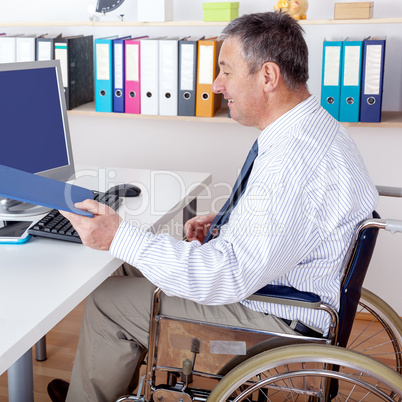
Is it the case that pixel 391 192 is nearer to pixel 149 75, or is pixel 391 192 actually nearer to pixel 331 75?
pixel 331 75

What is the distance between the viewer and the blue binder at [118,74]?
251cm

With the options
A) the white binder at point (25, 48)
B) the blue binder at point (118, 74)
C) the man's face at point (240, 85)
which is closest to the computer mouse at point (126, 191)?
the man's face at point (240, 85)

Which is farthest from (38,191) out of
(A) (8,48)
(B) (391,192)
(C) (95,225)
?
(A) (8,48)

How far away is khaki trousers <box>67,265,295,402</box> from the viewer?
5.14 ft

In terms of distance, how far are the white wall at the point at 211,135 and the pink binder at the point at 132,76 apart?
0.27 metres

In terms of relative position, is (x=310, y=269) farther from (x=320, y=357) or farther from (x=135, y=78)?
(x=135, y=78)

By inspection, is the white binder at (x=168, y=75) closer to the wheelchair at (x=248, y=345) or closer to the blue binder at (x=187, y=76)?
the blue binder at (x=187, y=76)

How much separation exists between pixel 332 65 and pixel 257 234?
1.31 m

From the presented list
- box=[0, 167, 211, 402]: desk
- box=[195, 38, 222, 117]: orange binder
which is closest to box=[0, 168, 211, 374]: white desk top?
box=[0, 167, 211, 402]: desk

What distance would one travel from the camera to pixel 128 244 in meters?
1.34

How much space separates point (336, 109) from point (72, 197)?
1.38m

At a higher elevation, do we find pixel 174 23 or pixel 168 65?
pixel 174 23

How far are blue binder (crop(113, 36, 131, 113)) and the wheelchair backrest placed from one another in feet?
4.98

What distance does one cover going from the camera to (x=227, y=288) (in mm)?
1294
